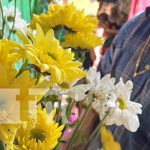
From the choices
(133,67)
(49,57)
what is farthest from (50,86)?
(133,67)

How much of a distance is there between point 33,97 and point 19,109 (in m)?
0.01

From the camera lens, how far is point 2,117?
0.30 meters

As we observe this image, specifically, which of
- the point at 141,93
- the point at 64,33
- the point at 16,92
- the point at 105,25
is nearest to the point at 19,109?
the point at 16,92

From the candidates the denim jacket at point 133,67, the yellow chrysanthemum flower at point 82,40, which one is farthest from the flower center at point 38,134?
the denim jacket at point 133,67

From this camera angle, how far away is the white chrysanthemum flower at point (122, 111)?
0.42 meters

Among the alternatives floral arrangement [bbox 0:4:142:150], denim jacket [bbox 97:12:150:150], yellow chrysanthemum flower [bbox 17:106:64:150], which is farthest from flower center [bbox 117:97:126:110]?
denim jacket [bbox 97:12:150:150]

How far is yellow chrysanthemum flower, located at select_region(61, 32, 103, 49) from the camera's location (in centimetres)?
41

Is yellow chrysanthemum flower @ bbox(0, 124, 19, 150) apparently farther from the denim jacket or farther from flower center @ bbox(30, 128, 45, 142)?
the denim jacket

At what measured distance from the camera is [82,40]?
0.41 metres

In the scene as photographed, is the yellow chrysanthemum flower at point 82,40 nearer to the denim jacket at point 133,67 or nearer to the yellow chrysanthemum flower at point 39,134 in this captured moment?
the yellow chrysanthemum flower at point 39,134

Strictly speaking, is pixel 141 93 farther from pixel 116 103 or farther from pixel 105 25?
pixel 105 25

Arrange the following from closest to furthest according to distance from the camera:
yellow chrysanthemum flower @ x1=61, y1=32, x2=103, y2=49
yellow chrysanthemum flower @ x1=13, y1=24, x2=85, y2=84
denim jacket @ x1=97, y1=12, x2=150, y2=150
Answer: yellow chrysanthemum flower @ x1=13, y1=24, x2=85, y2=84
yellow chrysanthemum flower @ x1=61, y1=32, x2=103, y2=49
denim jacket @ x1=97, y1=12, x2=150, y2=150

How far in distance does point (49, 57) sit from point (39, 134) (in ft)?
0.23

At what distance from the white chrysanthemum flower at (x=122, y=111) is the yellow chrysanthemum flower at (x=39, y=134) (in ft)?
0.31
